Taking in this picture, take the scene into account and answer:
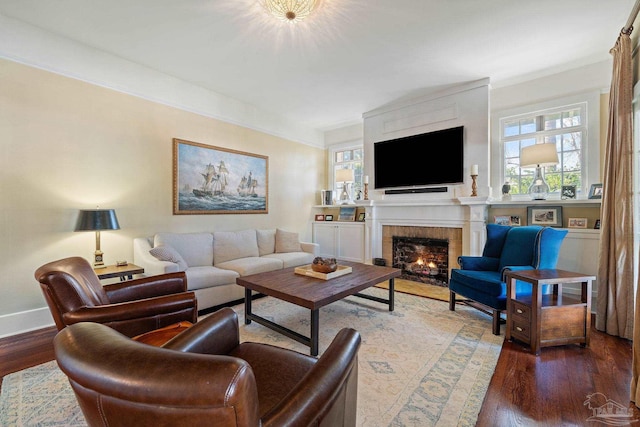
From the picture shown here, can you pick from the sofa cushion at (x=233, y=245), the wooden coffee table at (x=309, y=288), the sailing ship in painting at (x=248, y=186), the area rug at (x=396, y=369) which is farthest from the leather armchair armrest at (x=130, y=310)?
the sailing ship in painting at (x=248, y=186)

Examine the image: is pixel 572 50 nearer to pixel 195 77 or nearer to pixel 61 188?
pixel 195 77

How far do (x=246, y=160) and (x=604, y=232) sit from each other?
446 cm

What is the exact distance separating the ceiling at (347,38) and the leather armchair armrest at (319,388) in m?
2.65

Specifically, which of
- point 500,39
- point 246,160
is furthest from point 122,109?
point 500,39

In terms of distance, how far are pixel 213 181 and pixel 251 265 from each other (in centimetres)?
147

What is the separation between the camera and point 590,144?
3.38m

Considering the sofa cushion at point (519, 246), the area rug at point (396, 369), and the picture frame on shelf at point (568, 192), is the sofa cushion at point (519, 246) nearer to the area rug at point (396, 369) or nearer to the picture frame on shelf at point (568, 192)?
A: the area rug at point (396, 369)

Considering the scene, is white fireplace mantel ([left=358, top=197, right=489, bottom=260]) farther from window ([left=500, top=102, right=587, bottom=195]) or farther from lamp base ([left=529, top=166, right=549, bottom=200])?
window ([left=500, top=102, right=587, bottom=195])

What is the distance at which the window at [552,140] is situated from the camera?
3486 millimetres

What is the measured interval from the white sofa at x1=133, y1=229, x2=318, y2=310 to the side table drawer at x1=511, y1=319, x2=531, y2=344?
104 inches

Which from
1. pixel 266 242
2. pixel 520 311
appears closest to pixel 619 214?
pixel 520 311

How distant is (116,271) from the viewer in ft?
9.02

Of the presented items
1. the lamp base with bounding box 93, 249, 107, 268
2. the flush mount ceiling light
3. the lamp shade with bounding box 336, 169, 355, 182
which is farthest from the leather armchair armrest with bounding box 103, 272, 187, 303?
the lamp shade with bounding box 336, 169, 355, 182

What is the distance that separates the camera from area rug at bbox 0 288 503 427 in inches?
61.2
